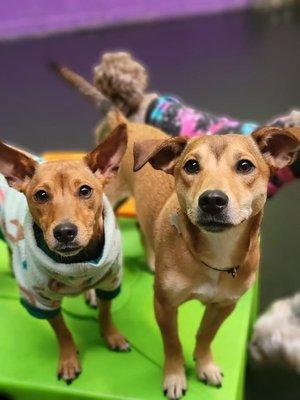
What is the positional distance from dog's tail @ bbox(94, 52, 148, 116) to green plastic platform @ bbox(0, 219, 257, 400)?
2.05 feet

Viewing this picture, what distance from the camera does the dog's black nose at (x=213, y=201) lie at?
100 centimetres

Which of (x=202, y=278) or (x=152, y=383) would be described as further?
(x=152, y=383)

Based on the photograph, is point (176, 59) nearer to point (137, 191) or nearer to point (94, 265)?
point (137, 191)

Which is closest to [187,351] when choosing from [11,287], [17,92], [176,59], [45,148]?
[11,287]

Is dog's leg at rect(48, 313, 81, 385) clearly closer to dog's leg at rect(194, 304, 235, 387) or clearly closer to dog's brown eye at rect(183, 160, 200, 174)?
dog's leg at rect(194, 304, 235, 387)

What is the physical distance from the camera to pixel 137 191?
154cm

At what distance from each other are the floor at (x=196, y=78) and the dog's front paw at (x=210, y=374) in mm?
614

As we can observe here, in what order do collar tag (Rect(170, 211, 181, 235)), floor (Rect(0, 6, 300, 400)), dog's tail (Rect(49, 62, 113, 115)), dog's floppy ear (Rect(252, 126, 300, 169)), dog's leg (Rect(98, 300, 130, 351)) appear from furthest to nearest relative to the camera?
floor (Rect(0, 6, 300, 400))
dog's tail (Rect(49, 62, 113, 115))
dog's leg (Rect(98, 300, 130, 351))
collar tag (Rect(170, 211, 181, 235))
dog's floppy ear (Rect(252, 126, 300, 169))

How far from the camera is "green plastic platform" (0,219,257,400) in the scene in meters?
1.43

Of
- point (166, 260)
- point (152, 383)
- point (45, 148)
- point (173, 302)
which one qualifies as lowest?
point (45, 148)

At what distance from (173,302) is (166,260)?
106mm

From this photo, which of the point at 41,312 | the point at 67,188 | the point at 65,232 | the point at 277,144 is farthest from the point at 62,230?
the point at 277,144

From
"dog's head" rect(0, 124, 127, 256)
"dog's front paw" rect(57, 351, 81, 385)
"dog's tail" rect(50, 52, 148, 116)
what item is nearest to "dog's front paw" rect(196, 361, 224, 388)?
"dog's front paw" rect(57, 351, 81, 385)

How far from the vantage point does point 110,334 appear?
1552 mm
